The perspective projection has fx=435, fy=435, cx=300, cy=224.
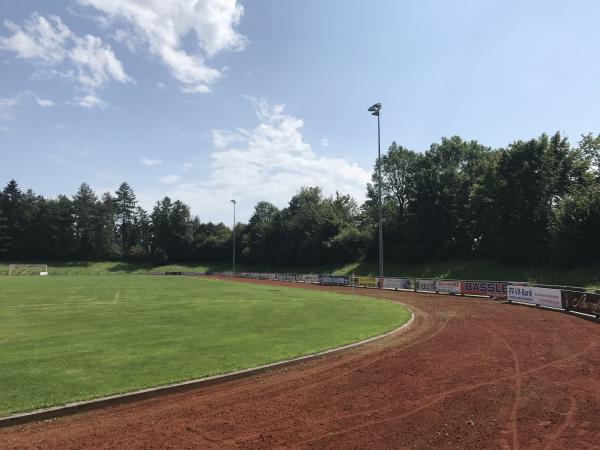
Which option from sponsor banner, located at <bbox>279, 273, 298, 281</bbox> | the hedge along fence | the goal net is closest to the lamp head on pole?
the hedge along fence

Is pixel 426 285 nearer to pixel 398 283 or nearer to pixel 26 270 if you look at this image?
pixel 398 283

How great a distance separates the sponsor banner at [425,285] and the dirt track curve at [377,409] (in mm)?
25498

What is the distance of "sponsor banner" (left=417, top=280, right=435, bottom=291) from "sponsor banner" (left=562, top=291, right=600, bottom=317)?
14942mm

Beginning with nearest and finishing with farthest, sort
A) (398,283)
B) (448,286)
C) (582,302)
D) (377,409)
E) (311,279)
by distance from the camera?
(377,409), (582,302), (448,286), (398,283), (311,279)

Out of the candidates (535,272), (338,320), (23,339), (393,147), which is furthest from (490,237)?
(23,339)

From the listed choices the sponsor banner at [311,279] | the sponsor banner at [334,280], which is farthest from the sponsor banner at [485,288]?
the sponsor banner at [311,279]

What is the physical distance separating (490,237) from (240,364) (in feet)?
162

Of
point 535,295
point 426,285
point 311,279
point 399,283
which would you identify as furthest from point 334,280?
point 535,295

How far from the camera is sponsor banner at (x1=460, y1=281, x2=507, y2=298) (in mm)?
31859

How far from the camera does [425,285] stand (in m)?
39.6

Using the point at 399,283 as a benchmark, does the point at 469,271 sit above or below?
above

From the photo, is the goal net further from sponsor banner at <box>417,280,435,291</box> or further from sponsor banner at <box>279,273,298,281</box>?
sponsor banner at <box>417,280,435,291</box>

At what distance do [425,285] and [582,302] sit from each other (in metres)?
17.5

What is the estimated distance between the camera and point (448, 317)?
71.6 feet
